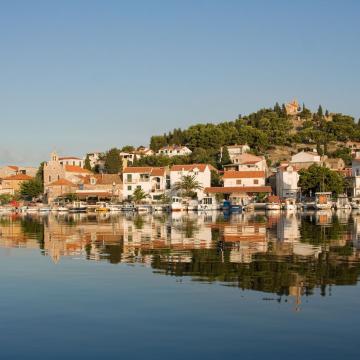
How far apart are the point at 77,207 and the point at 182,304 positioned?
3059 inches

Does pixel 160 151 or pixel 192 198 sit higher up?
pixel 160 151

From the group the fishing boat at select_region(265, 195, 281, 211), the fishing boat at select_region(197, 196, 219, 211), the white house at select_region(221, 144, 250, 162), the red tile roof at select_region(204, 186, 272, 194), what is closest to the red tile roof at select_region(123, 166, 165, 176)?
the red tile roof at select_region(204, 186, 272, 194)

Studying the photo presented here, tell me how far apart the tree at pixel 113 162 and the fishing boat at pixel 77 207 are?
17725 mm

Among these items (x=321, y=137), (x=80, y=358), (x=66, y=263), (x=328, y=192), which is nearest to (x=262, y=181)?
(x=328, y=192)

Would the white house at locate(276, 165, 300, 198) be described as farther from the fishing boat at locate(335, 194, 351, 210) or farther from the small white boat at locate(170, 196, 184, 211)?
the small white boat at locate(170, 196, 184, 211)

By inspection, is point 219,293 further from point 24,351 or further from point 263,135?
point 263,135

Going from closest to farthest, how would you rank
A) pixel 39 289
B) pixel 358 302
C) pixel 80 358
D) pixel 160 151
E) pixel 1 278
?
pixel 80 358
pixel 358 302
pixel 39 289
pixel 1 278
pixel 160 151

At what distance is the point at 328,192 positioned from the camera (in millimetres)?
87875

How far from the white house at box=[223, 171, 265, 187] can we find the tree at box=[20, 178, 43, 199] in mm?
34765

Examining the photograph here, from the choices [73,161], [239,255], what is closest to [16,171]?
[73,161]

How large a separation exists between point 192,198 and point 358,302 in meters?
76.5

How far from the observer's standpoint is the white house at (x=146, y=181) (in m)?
95.3

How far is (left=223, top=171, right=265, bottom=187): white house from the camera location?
9412cm

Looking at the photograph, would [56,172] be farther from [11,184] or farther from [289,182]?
[289,182]
